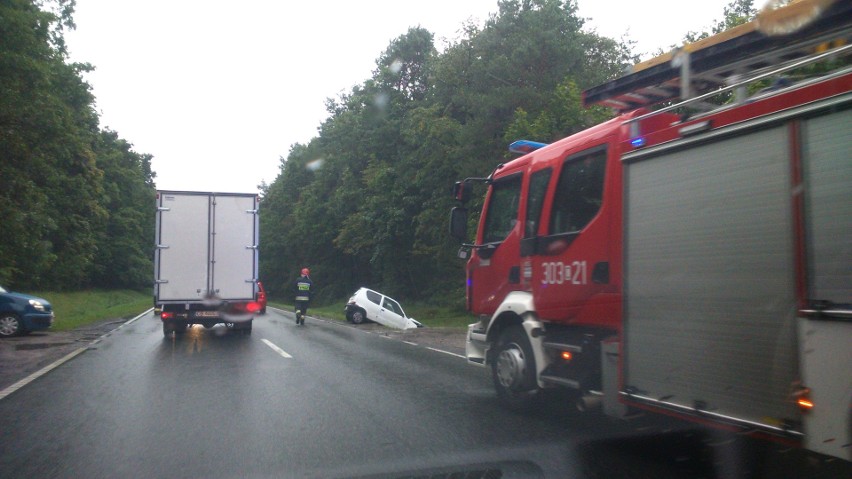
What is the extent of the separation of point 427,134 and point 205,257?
18838 millimetres

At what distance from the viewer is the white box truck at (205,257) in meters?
16.3

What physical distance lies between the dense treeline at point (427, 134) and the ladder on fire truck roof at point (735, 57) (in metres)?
11.6

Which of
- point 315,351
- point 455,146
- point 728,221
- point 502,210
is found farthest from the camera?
point 455,146

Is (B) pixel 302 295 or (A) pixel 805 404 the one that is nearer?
(A) pixel 805 404

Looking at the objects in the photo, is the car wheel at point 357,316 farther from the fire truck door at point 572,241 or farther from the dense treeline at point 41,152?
the fire truck door at point 572,241

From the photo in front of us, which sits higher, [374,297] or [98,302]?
[374,297]

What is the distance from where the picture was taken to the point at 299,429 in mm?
6645

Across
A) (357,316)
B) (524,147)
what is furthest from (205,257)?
(524,147)

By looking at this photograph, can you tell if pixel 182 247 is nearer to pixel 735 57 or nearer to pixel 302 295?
pixel 302 295

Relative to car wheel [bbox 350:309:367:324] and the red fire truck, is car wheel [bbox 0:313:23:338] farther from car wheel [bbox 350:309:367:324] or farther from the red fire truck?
the red fire truck

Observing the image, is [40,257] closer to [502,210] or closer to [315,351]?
[315,351]

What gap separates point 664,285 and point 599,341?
1079mm

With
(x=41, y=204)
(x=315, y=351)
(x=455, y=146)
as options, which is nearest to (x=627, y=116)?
(x=315, y=351)

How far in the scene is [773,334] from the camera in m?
4.37
